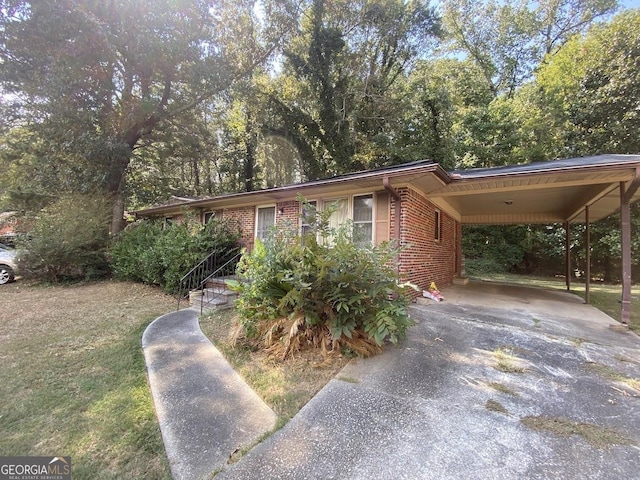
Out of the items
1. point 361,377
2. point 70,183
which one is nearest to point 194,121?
point 70,183

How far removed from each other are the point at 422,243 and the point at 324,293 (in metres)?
4.11

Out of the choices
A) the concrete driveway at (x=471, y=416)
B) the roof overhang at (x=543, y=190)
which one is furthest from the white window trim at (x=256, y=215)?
the concrete driveway at (x=471, y=416)

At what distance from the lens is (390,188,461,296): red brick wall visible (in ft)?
19.0

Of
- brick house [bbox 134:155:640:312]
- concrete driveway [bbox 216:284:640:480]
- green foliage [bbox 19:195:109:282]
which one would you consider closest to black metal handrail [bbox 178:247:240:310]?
brick house [bbox 134:155:640:312]

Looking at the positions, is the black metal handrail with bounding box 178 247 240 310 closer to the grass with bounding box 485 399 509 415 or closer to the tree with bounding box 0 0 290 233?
the grass with bounding box 485 399 509 415

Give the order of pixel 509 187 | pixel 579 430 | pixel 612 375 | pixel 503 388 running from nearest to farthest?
pixel 579 430, pixel 503 388, pixel 612 375, pixel 509 187

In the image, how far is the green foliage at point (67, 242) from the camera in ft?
28.5

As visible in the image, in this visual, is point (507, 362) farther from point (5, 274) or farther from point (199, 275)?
point (5, 274)

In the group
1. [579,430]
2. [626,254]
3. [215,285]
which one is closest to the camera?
[579,430]

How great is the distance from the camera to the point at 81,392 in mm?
2787

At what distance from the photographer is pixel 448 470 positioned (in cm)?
177

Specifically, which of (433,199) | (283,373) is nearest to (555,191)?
(433,199)

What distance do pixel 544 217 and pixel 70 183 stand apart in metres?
16.9

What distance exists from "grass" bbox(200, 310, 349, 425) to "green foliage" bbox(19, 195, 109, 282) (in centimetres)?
815
